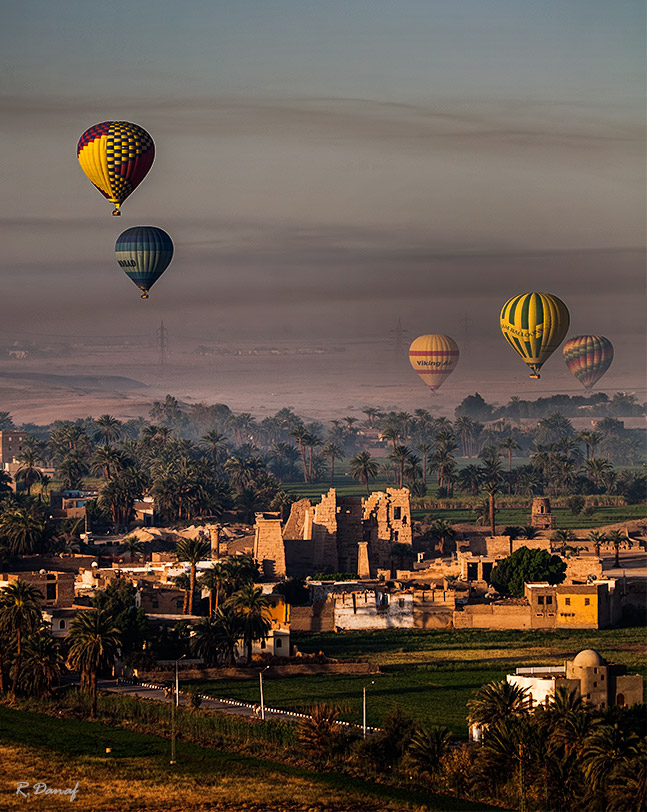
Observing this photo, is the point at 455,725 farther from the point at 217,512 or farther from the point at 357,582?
the point at 217,512

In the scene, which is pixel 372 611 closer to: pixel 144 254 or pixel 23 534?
pixel 23 534

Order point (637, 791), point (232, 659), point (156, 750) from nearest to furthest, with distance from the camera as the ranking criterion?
point (637, 791) < point (156, 750) < point (232, 659)

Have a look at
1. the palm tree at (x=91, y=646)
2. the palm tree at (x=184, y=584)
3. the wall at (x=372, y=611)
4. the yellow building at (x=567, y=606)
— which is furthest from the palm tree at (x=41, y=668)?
the yellow building at (x=567, y=606)

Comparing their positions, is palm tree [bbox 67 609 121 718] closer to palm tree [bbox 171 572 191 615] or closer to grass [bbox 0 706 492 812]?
grass [bbox 0 706 492 812]

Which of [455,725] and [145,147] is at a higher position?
[145,147]

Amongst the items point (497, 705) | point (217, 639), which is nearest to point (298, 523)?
point (217, 639)

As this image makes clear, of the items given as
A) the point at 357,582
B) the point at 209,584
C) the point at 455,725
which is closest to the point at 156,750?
the point at 455,725
